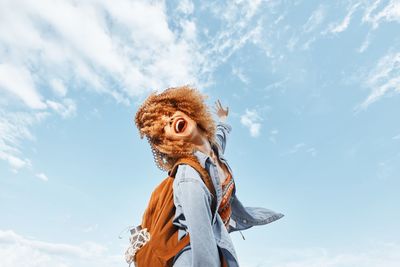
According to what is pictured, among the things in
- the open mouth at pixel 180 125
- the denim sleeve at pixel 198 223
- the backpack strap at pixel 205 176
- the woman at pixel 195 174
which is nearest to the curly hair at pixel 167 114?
the woman at pixel 195 174

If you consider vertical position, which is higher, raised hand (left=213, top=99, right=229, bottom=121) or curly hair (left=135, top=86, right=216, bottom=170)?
raised hand (left=213, top=99, right=229, bottom=121)

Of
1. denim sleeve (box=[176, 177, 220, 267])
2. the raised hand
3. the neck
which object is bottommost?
denim sleeve (box=[176, 177, 220, 267])

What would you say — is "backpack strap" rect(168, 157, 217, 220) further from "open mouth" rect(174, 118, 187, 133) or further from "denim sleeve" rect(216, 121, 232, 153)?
"denim sleeve" rect(216, 121, 232, 153)

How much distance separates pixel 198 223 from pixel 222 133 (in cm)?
174

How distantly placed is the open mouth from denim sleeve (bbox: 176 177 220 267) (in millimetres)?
688

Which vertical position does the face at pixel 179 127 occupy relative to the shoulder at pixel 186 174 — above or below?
above

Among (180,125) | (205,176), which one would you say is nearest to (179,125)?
(180,125)

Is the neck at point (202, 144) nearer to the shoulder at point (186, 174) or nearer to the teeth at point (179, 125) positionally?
the teeth at point (179, 125)

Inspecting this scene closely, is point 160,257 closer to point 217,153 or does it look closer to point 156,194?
point 156,194

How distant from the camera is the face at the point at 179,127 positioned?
301cm

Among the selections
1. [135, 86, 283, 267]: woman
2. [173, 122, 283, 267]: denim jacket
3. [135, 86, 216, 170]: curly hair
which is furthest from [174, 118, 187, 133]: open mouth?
[173, 122, 283, 267]: denim jacket

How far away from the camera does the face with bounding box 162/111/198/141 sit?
3.01 metres

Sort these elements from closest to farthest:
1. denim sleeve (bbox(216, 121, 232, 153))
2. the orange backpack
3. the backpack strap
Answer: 1. the orange backpack
2. the backpack strap
3. denim sleeve (bbox(216, 121, 232, 153))

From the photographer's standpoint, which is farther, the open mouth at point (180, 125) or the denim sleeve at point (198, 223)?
the open mouth at point (180, 125)
